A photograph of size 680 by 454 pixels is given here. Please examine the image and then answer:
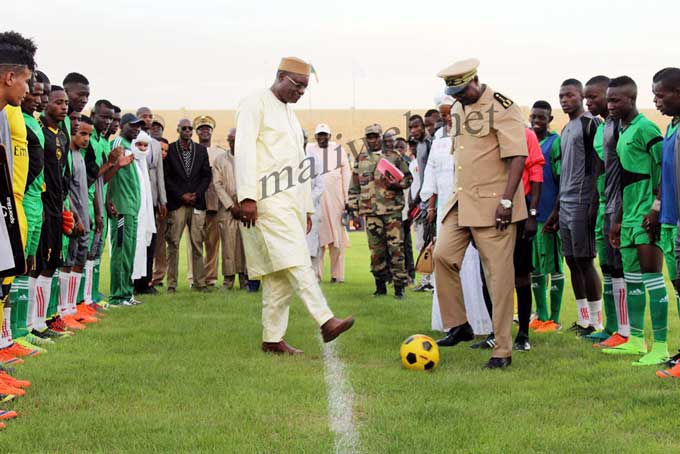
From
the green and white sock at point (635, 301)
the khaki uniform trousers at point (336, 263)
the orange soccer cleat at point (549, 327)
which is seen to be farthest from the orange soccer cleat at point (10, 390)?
the khaki uniform trousers at point (336, 263)

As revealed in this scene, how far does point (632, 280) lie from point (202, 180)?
26.2 feet

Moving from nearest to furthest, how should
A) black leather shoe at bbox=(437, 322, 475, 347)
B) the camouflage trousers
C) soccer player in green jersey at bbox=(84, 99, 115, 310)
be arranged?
black leather shoe at bbox=(437, 322, 475, 347) → soccer player in green jersey at bbox=(84, 99, 115, 310) → the camouflage trousers

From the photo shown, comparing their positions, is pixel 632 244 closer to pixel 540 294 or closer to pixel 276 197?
pixel 540 294

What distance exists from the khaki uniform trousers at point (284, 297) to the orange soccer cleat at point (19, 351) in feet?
6.66

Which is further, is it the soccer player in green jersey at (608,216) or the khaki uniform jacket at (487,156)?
the soccer player in green jersey at (608,216)

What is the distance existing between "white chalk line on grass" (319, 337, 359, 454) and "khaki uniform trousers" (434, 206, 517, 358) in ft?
3.54

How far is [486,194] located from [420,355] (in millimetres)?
1428

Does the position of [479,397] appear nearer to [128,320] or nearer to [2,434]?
[2,434]

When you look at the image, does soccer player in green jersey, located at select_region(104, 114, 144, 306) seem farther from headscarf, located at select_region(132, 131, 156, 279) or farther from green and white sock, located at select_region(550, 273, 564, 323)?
green and white sock, located at select_region(550, 273, 564, 323)

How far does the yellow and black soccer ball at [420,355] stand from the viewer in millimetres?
6816

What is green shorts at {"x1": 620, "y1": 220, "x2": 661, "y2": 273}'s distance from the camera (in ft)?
23.7

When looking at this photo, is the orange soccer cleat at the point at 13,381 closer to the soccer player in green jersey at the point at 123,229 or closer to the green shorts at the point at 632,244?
the green shorts at the point at 632,244

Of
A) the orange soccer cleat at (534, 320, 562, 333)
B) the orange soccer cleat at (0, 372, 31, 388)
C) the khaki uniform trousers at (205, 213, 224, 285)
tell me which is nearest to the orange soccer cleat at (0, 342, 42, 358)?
the orange soccer cleat at (0, 372, 31, 388)

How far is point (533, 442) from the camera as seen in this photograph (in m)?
4.73
